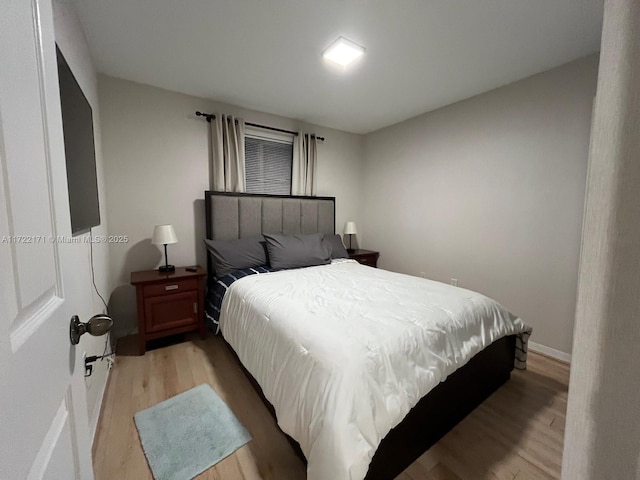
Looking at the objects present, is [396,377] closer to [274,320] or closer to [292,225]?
[274,320]

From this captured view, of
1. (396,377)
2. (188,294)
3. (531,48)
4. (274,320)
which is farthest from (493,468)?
(531,48)

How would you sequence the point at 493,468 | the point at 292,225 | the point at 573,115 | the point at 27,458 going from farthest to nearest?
1. the point at 292,225
2. the point at 573,115
3. the point at 493,468
4. the point at 27,458

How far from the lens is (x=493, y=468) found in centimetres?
129

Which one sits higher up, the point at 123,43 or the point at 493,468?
the point at 123,43

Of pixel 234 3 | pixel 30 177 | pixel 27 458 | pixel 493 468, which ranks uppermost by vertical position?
pixel 234 3

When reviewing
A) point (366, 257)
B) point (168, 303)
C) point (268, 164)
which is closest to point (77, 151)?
point (168, 303)

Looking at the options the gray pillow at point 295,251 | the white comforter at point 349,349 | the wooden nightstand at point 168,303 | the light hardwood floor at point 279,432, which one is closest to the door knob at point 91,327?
the white comforter at point 349,349

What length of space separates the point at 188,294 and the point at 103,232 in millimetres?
877

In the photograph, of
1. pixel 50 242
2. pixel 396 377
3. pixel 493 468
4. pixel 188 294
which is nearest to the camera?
pixel 50 242

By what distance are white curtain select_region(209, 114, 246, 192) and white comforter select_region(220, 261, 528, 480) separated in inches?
56.2

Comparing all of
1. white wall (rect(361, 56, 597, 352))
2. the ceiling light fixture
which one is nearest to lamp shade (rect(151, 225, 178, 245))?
the ceiling light fixture

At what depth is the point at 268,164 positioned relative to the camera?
3330mm

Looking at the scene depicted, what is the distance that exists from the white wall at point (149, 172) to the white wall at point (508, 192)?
2363mm

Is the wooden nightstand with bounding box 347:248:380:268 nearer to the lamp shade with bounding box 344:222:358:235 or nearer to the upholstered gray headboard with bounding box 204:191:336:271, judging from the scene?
the lamp shade with bounding box 344:222:358:235
